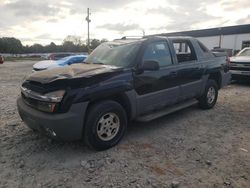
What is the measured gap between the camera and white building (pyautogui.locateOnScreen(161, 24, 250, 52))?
3622 centimetres

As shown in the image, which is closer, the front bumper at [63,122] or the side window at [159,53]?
the front bumper at [63,122]

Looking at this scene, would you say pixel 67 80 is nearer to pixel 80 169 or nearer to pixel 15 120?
pixel 80 169

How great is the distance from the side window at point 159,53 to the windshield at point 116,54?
23cm

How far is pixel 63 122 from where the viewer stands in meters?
3.28

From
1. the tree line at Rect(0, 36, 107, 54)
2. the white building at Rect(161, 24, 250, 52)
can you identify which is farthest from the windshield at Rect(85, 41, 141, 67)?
the tree line at Rect(0, 36, 107, 54)

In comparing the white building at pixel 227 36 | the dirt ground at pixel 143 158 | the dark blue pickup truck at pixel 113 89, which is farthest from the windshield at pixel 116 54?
the white building at pixel 227 36

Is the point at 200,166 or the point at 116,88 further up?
the point at 116,88

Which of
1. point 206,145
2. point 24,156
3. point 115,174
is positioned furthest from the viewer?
point 206,145

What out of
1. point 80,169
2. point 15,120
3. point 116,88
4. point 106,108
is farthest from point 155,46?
point 15,120

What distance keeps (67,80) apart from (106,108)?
74 cm

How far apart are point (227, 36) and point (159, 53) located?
39255 millimetres

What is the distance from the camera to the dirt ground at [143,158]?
3.04 meters

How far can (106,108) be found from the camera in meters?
3.69

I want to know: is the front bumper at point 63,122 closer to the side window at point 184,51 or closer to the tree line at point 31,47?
the side window at point 184,51
